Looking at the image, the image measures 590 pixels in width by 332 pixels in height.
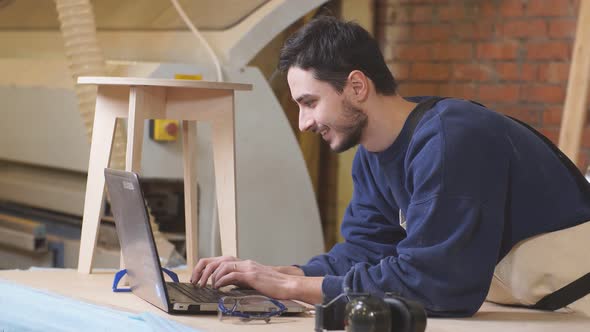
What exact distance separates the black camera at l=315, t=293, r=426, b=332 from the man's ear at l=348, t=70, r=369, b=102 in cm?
53

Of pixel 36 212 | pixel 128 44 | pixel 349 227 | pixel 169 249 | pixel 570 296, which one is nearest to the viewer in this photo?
pixel 570 296

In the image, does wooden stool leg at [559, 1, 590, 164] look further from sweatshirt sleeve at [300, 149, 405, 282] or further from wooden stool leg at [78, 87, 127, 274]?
wooden stool leg at [78, 87, 127, 274]

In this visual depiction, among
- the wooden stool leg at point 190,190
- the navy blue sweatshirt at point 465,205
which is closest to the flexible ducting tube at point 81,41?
the wooden stool leg at point 190,190

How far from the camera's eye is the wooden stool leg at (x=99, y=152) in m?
2.26

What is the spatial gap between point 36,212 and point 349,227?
6.93 ft

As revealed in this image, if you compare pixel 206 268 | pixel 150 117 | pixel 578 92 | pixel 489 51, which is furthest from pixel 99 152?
pixel 489 51

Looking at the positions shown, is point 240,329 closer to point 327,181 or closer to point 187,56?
point 187,56

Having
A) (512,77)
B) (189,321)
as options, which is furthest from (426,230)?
(512,77)

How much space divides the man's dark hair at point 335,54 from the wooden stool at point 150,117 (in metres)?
0.42

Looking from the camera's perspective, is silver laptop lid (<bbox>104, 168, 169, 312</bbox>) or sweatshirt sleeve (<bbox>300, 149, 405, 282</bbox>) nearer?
silver laptop lid (<bbox>104, 168, 169, 312</bbox>)

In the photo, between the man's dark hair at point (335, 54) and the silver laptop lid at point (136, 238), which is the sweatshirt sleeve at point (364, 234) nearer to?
the man's dark hair at point (335, 54)

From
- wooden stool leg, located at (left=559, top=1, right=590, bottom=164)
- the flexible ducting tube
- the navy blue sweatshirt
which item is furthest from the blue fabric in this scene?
wooden stool leg, located at (left=559, top=1, right=590, bottom=164)

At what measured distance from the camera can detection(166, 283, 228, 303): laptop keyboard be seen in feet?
5.51

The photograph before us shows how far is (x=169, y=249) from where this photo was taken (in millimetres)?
3078
